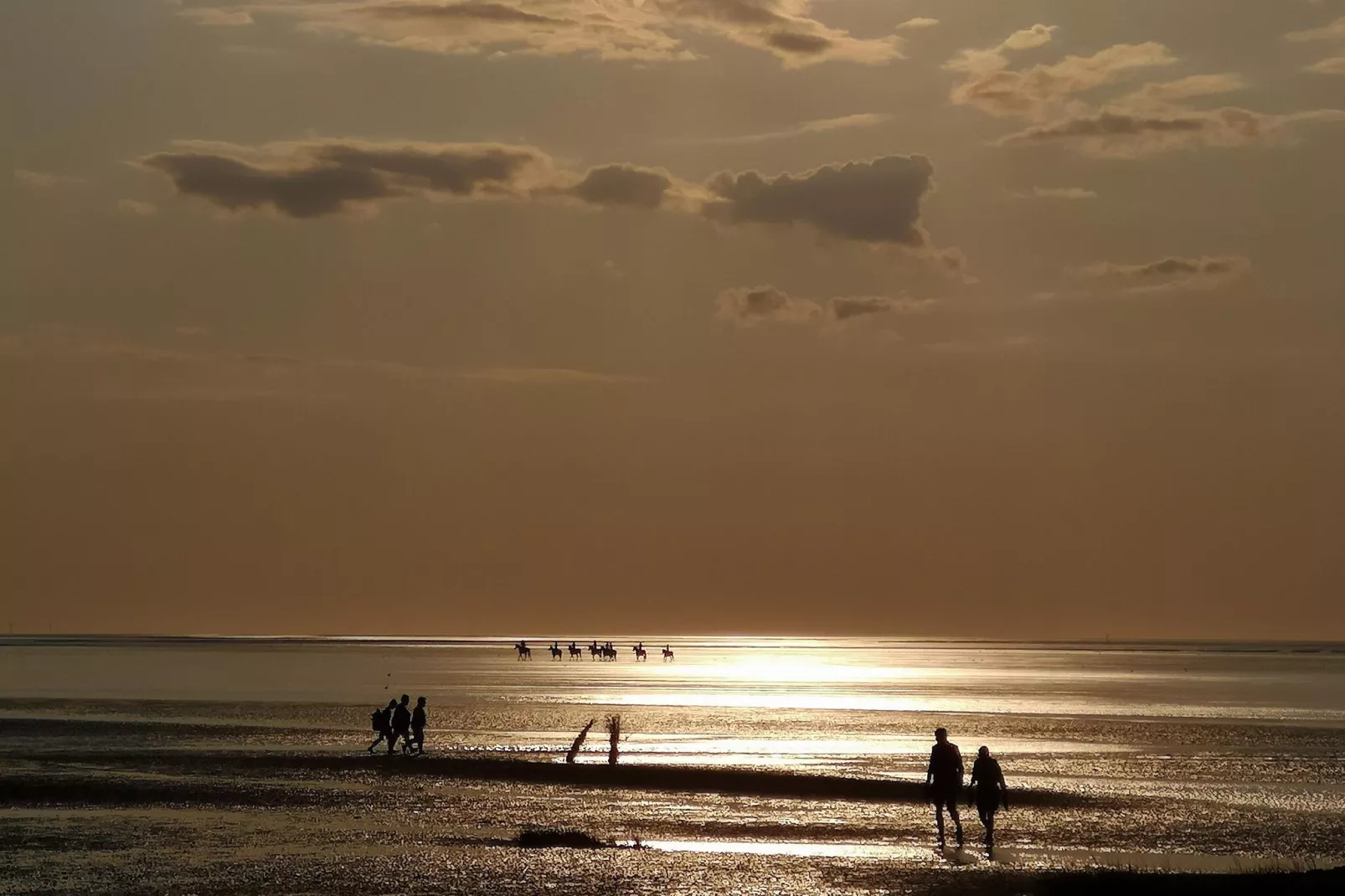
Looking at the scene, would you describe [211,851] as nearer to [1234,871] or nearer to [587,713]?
[1234,871]

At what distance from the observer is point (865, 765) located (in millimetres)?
44094

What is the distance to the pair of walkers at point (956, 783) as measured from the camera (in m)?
29.5

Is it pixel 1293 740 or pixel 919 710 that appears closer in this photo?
pixel 1293 740

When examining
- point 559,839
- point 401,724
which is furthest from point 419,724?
point 559,839

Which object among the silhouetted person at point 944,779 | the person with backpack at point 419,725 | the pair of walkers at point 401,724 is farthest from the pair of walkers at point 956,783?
the pair of walkers at point 401,724

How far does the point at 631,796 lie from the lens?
36219 mm

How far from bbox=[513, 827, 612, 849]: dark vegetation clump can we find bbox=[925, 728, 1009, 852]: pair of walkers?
6.04 metres

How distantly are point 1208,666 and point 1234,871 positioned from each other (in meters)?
162

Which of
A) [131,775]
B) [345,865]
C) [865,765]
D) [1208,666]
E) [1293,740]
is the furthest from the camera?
[1208,666]

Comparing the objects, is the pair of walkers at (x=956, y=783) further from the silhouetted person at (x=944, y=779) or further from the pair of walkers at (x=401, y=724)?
the pair of walkers at (x=401, y=724)

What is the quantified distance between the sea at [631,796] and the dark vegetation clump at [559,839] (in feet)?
0.89

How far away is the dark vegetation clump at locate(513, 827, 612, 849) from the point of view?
92.2 ft

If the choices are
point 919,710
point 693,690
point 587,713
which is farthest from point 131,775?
point 693,690

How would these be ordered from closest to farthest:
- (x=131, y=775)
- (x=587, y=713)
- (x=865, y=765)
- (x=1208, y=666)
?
(x=131, y=775), (x=865, y=765), (x=587, y=713), (x=1208, y=666)
